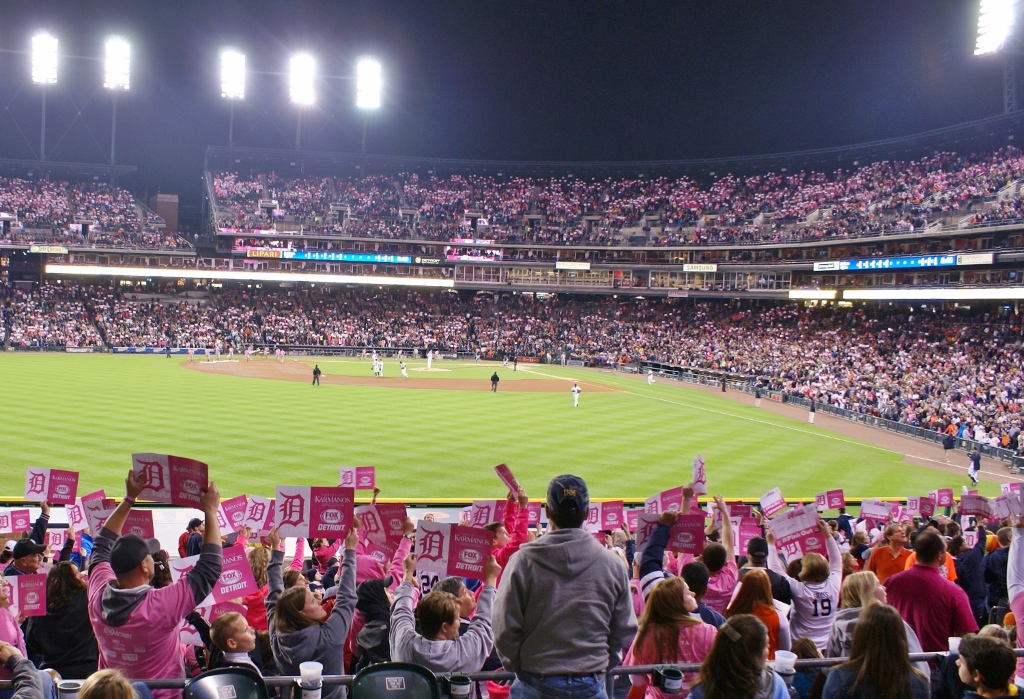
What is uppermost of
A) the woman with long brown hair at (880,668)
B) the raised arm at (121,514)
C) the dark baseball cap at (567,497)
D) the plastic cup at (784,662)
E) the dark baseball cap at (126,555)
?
the dark baseball cap at (567,497)

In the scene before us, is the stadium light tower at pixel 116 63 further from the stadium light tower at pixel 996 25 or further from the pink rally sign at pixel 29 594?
the pink rally sign at pixel 29 594

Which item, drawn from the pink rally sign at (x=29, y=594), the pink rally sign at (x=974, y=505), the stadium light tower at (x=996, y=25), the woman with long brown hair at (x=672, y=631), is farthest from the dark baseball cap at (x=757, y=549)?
the stadium light tower at (x=996, y=25)

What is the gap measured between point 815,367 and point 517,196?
48.7 m

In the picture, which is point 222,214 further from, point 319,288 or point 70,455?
point 70,455

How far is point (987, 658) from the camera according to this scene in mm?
4523

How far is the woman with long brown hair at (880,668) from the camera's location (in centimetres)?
437

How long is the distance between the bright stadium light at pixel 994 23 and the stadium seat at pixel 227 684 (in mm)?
61682

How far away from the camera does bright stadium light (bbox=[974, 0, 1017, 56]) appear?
50000 millimetres

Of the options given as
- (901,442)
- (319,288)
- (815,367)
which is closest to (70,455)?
(901,442)

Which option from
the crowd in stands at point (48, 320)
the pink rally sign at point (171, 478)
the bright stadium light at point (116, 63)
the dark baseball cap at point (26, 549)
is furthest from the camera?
the bright stadium light at point (116, 63)

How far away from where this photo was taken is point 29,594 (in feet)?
22.8

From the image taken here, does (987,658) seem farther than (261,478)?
No

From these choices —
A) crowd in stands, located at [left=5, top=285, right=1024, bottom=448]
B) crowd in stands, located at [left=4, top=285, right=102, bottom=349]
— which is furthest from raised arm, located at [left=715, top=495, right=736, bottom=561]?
crowd in stands, located at [left=4, top=285, right=102, bottom=349]

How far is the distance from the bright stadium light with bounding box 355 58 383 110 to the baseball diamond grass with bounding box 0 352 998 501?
45542 mm
